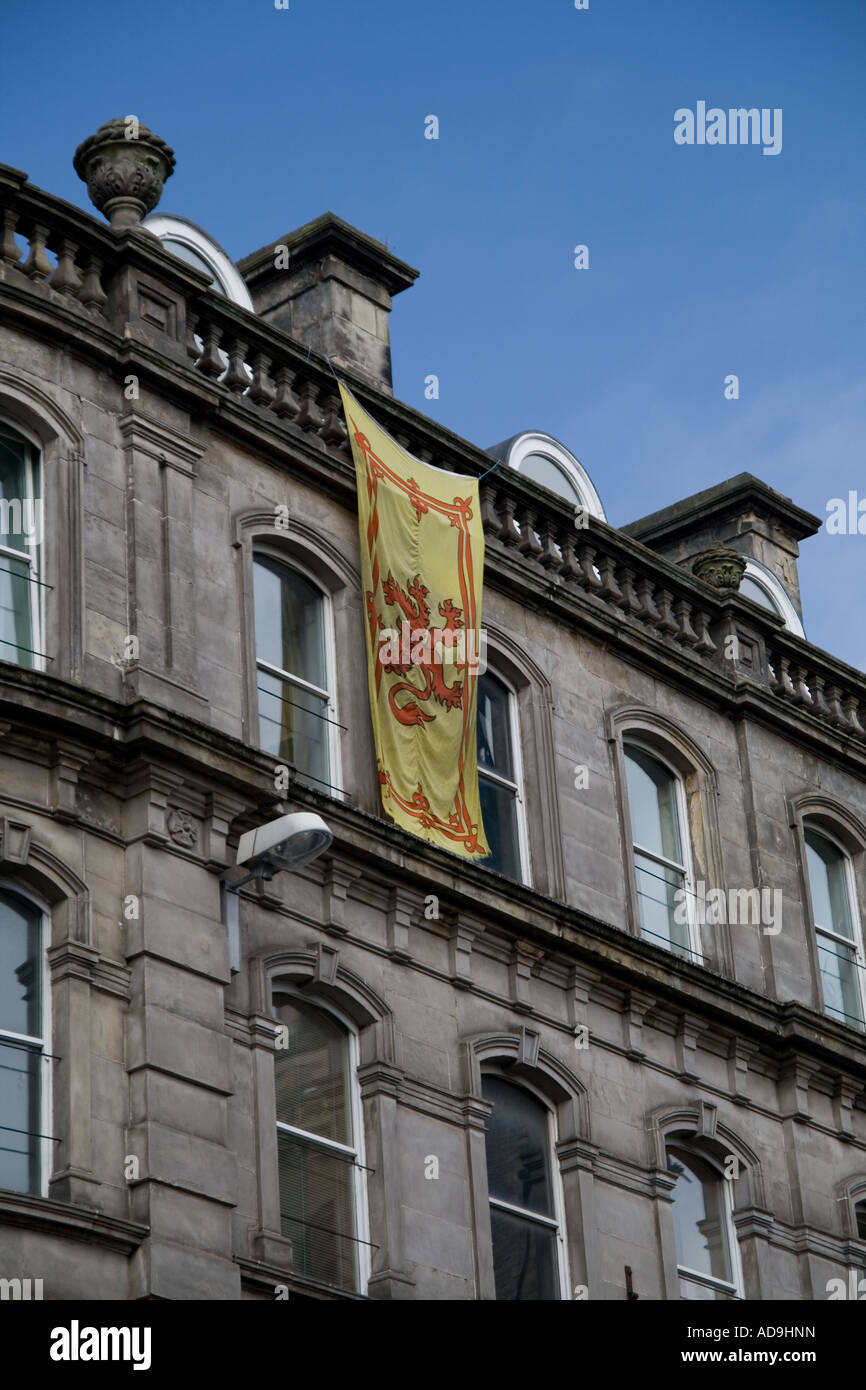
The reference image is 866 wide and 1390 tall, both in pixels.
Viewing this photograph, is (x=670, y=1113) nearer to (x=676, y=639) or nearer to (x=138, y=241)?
(x=676, y=639)

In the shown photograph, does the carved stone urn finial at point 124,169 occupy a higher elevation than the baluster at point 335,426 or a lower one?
higher

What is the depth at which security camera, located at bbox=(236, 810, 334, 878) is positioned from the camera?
21.3 m

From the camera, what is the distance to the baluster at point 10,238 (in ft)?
78.4

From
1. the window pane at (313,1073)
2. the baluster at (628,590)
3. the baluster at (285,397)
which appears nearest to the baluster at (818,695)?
the baluster at (628,590)

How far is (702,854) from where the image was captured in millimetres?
28781

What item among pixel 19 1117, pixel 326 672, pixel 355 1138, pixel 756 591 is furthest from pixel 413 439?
pixel 19 1117

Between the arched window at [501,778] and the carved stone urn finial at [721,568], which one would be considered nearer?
the arched window at [501,778]

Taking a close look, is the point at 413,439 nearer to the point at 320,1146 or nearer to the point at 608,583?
the point at 608,583

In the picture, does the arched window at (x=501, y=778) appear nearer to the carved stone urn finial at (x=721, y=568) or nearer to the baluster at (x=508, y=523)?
the baluster at (x=508, y=523)

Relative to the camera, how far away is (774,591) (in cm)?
3359

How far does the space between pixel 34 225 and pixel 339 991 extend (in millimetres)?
6946

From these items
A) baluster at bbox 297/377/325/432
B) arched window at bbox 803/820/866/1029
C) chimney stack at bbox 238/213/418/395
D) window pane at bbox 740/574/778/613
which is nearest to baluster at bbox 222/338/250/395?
baluster at bbox 297/377/325/432

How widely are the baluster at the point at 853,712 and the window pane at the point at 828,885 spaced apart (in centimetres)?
155
